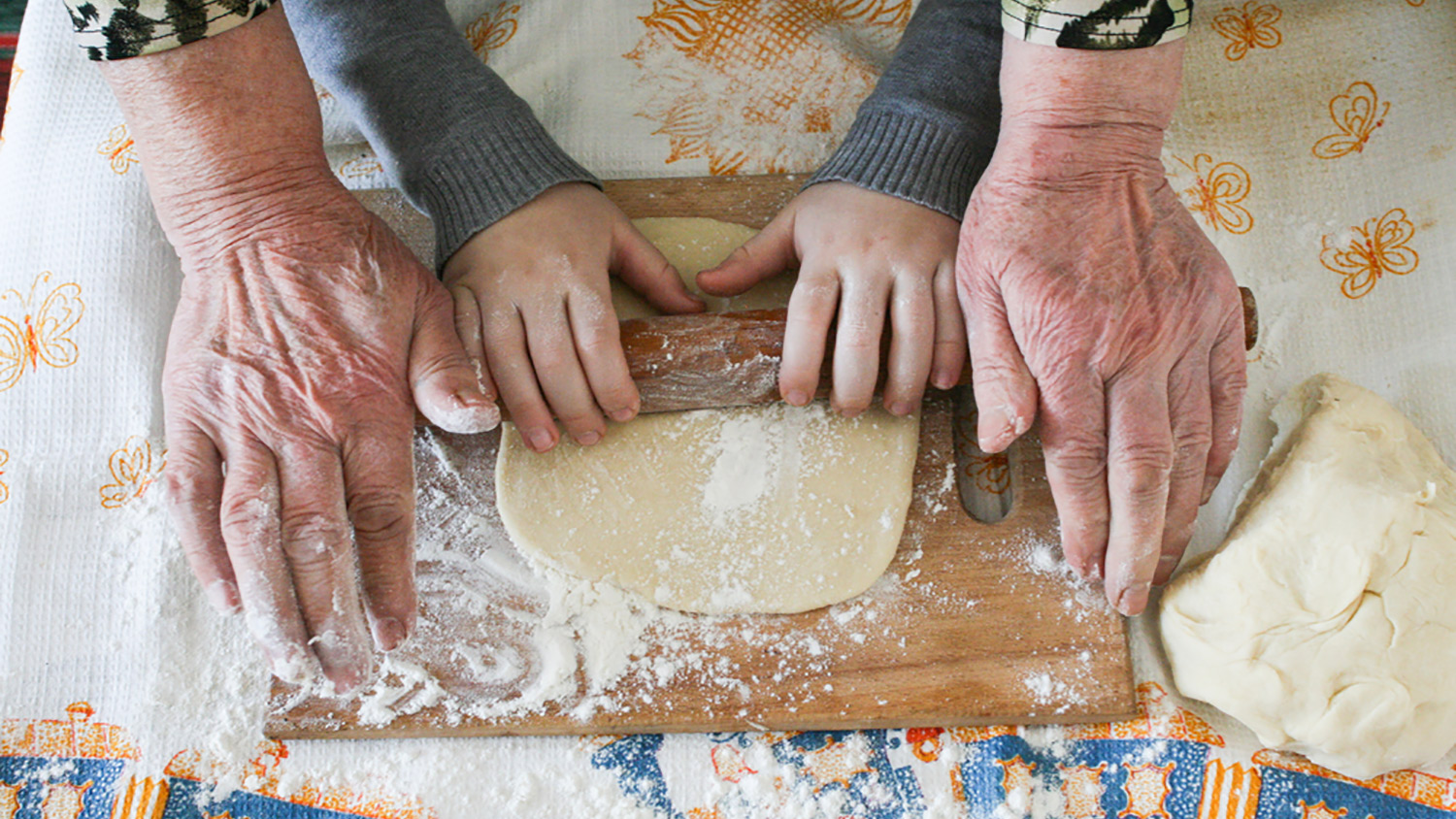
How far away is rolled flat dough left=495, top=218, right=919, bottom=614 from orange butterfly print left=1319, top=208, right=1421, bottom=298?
630 millimetres

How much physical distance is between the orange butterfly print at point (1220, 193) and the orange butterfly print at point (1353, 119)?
11 cm

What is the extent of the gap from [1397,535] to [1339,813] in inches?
12.0

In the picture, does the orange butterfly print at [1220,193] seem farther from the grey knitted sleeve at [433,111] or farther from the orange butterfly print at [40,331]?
the orange butterfly print at [40,331]

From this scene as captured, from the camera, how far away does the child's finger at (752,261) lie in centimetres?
112

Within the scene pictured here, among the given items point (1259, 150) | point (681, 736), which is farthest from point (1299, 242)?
point (681, 736)

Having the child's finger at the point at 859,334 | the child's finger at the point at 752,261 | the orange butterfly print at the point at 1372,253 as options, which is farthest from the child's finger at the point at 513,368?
the orange butterfly print at the point at 1372,253

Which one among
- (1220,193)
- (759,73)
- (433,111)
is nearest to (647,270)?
(433,111)

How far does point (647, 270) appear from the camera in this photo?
3.71ft

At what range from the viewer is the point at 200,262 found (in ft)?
3.27

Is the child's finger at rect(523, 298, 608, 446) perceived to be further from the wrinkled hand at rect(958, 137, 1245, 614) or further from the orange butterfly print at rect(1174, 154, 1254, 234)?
the orange butterfly print at rect(1174, 154, 1254, 234)

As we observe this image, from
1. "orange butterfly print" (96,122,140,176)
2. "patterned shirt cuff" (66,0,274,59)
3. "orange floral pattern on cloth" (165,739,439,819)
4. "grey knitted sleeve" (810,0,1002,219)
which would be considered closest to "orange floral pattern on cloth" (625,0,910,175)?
"grey knitted sleeve" (810,0,1002,219)

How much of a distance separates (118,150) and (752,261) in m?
0.90

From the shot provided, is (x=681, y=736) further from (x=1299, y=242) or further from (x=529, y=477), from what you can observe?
(x=1299, y=242)

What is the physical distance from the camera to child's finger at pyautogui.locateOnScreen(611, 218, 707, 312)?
1127 millimetres
